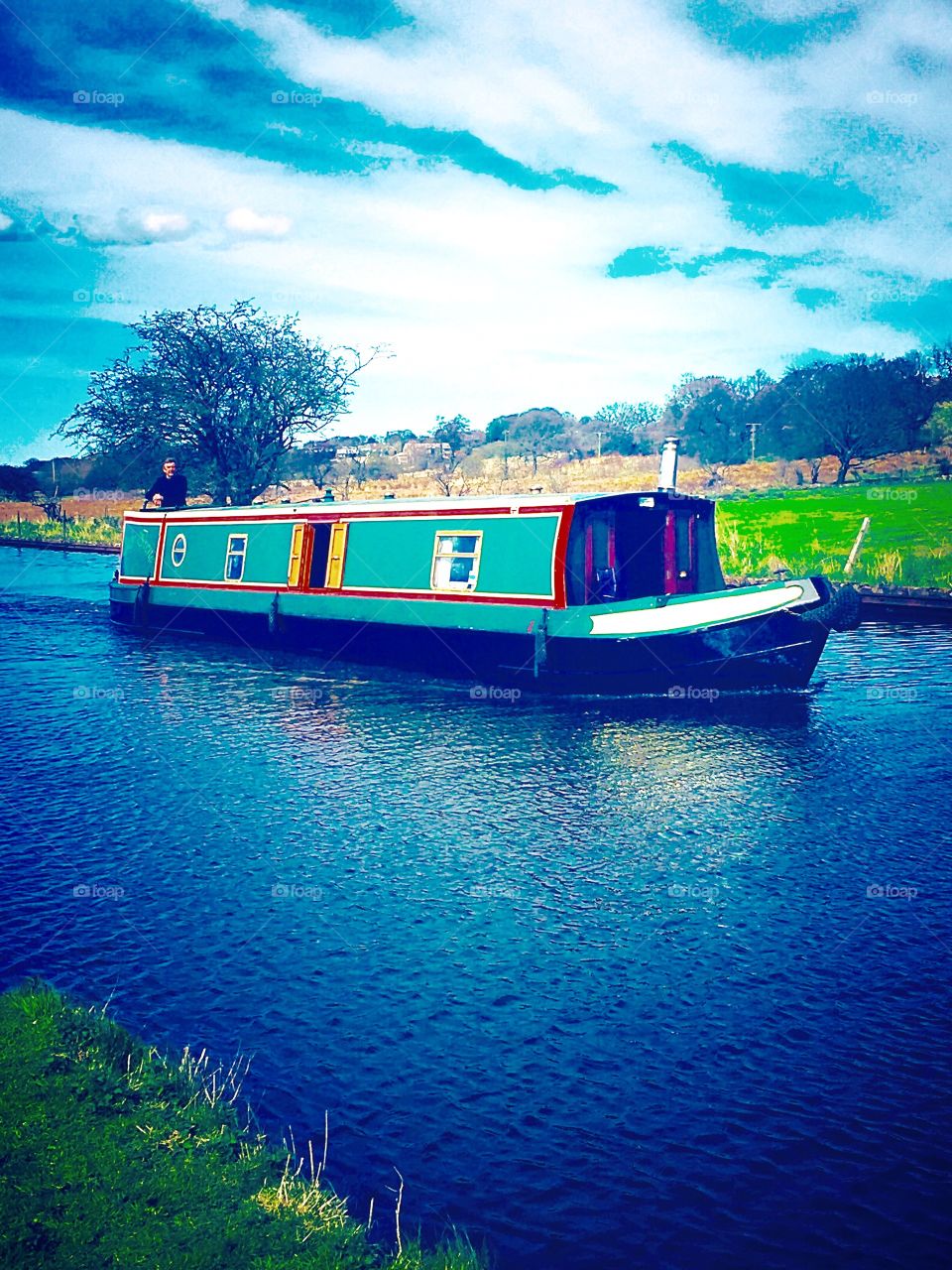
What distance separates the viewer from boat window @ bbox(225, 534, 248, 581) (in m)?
20.2

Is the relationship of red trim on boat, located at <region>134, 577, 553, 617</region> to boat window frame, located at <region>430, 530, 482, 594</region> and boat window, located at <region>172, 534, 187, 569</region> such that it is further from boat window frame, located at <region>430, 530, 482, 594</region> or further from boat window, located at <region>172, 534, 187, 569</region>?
boat window, located at <region>172, 534, 187, 569</region>

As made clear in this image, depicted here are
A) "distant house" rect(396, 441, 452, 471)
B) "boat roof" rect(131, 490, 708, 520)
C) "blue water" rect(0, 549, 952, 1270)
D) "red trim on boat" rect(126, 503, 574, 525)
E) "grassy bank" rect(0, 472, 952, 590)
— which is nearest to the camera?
"blue water" rect(0, 549, 952, 1270)

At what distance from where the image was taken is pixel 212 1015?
5.80 metres

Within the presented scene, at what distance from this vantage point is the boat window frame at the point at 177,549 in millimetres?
21750

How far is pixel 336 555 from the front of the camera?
1812cm

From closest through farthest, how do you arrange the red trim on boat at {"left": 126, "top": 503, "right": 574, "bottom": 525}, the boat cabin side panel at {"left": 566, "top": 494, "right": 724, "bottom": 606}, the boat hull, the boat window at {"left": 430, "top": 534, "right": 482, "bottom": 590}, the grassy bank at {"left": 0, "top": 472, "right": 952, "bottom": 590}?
the boat hull → the boat cabin side panel at {"left": 566, "top": 494, "right": 724, "bottom": 606} → the red trim on boat at {"left": 126, "top": 503, "right": 574, "bottom": 525} → the boat window at {"left": 430, "top": 534, "right": 482, "bottom": 590} → the grassy bank at {"left": 0, "top": 472, "right": 952, "bottom": 590}

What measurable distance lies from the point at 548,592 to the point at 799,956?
8608 millimetres

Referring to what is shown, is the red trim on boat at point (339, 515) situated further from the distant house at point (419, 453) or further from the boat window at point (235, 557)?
the distant house at point (419, 453)

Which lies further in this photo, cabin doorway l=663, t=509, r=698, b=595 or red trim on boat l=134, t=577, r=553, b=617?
cabin doorway l=663, t=509, r=698, b=595

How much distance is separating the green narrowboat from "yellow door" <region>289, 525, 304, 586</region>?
31mm

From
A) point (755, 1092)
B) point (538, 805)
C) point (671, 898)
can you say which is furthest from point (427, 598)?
point (755, 1092)

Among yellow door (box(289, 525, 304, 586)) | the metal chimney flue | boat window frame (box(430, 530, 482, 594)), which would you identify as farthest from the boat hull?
the metal chimney flue

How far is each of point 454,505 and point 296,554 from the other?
4.01m

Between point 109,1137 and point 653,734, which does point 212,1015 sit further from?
point 653,734
